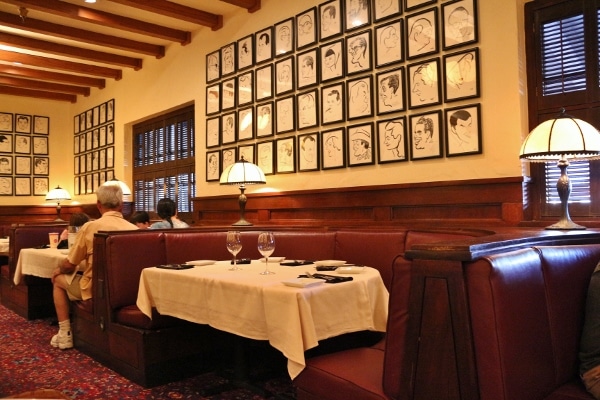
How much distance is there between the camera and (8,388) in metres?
3.01

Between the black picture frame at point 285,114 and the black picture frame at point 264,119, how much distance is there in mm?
103

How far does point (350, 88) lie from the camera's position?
4.71 meters

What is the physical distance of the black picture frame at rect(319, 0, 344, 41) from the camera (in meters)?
4.83

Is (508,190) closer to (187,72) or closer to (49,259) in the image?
(49,259)

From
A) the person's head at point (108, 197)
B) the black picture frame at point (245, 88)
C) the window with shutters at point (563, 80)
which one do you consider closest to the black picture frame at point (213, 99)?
the black picture frame at point (245, 88)

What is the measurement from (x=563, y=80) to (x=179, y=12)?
172 inches

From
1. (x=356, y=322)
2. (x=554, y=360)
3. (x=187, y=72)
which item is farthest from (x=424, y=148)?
(x=187, y=72)

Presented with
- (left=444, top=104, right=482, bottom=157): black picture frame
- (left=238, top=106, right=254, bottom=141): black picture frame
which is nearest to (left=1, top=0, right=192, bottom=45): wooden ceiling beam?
(left=238, top=106, right=254, bottom=141): black picture frame

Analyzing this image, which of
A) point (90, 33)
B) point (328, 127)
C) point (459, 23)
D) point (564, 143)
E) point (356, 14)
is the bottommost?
point (564, 143)

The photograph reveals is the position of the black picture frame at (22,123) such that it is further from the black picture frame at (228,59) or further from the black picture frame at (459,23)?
the black picture frame at (459,23)

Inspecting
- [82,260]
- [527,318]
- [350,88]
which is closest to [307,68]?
[350,88]

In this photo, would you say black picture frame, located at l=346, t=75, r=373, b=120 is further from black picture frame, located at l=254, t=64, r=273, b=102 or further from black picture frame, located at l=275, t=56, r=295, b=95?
black picture frame, located at l=254, t=64, r=273, b=102

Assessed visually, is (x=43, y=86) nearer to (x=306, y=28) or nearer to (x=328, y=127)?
(x=306, y=28)

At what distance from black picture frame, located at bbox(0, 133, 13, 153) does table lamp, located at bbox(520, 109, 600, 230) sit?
987 centimetres
